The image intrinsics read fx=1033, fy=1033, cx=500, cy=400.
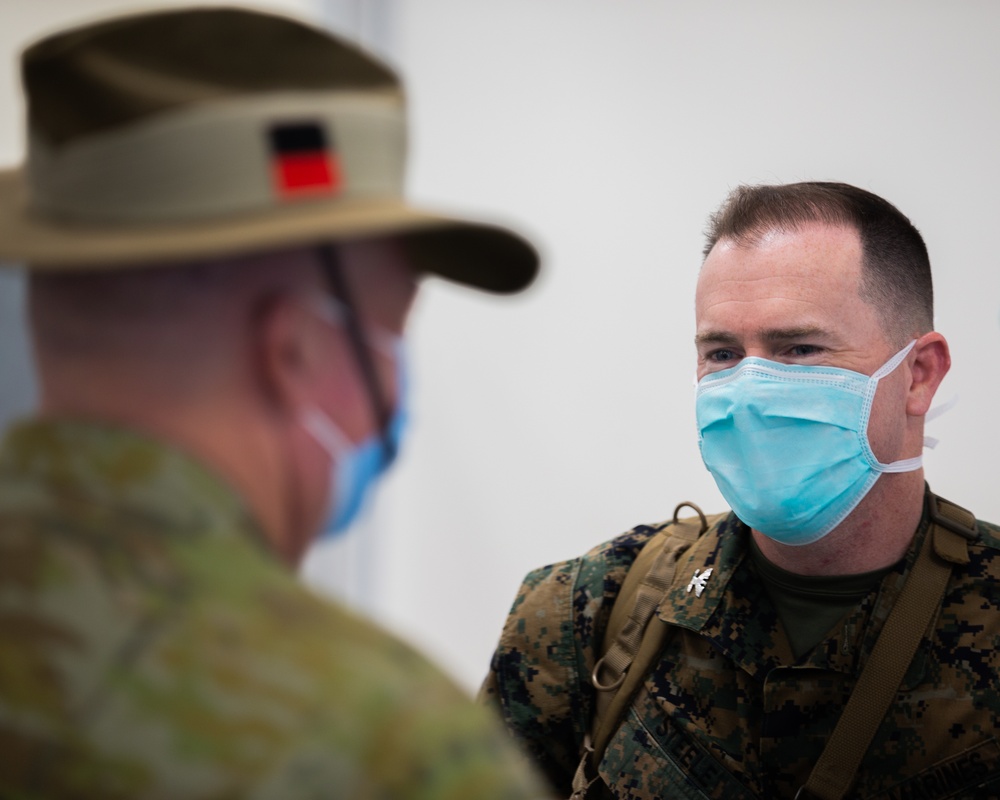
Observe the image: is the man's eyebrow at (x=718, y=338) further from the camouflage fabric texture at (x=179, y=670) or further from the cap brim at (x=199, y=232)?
the camouflage fabric texture at (x=179, y=670)

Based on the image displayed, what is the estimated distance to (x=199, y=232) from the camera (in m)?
0.77

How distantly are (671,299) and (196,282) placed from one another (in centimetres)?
206

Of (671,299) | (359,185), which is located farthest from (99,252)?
(671,299)

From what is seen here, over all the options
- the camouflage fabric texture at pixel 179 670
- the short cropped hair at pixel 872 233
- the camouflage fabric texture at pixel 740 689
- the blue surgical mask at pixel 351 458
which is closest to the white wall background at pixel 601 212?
the short cropped hair at pixel 872 233

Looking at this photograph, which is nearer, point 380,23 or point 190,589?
point 190,589

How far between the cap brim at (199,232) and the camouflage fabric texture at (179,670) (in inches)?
5.3

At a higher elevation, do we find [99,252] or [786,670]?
[99,252]

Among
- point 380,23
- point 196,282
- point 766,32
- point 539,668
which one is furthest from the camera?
point 380,23

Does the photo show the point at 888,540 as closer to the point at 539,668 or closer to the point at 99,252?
the point at 539,668

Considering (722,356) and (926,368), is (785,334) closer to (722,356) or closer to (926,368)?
(722,356)

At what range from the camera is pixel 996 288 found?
7.97ft

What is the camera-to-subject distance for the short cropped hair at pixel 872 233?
1771mm

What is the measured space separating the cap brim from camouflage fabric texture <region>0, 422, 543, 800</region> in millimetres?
135

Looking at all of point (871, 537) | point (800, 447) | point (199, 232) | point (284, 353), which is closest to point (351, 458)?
point (284, 353)
